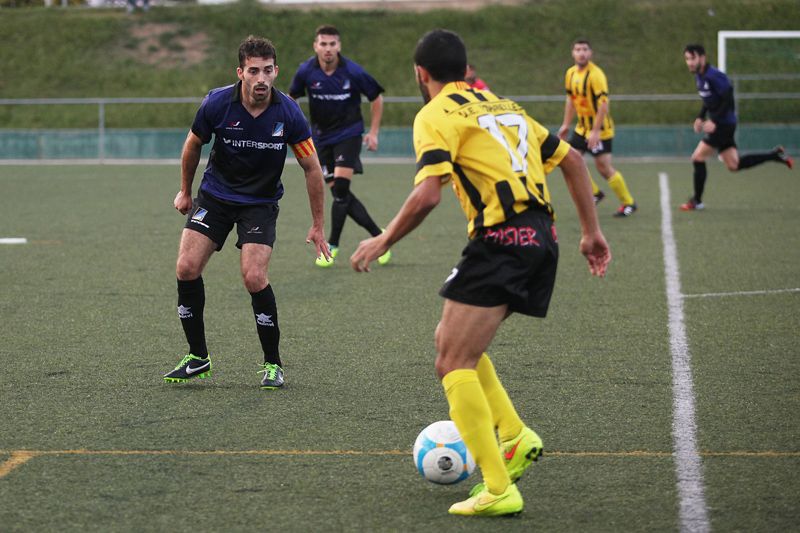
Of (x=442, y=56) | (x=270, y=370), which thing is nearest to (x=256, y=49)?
(x=270, y=370)

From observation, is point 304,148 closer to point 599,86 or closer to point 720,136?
Answer: point 599,86

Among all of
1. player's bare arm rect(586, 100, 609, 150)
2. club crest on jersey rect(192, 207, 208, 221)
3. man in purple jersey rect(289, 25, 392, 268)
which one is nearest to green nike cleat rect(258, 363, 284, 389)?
club crest on jersey rect(192, 207, 208, 221)

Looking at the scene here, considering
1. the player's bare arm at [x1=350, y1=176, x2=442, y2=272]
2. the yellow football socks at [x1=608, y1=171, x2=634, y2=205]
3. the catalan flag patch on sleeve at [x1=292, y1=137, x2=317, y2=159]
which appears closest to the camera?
the player's bare arm at [x1=350, y1=176, x2=442, y2=272]

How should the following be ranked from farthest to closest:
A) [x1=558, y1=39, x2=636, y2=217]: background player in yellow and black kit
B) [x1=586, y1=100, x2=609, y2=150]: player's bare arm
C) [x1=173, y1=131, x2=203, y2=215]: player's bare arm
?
[x1=558, y1=39, x2=636, y2=217]: background player in yellow and black kit → [x1=586, y1=100, x2=609, y2=150]: player's bare arm → [x1=173, y1=131, x2=203, y2=215]: player's bare arm

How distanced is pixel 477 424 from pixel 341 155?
23.5 ft

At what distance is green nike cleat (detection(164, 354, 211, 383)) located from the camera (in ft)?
20.9

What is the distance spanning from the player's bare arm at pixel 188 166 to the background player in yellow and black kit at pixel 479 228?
2.17 meters

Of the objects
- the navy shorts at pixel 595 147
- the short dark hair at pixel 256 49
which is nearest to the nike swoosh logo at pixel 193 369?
the short dark hair at pixel 256 49

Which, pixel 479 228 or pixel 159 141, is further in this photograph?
pixel 159 141

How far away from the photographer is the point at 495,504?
13.7 ft

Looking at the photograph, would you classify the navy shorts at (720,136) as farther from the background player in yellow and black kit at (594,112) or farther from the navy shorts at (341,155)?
the navy shorts at (341,155)

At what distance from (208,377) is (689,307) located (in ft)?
12.6

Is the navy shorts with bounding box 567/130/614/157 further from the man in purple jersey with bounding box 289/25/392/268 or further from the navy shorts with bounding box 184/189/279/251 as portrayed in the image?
the navy shorts with bounding box 184/189/279/251

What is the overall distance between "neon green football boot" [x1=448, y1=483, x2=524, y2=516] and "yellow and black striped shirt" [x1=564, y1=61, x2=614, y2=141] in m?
10.8
